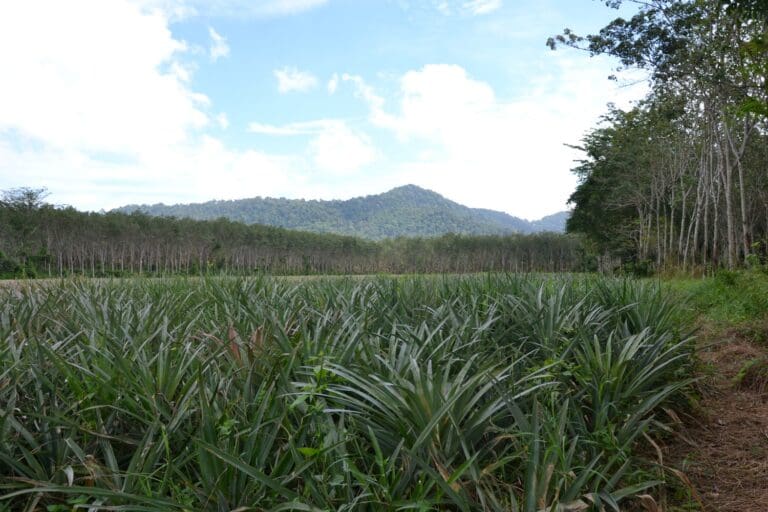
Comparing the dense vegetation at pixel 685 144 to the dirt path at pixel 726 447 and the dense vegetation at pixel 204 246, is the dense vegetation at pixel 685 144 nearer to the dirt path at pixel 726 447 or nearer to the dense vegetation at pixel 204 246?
the dirt path at pixel 726 447

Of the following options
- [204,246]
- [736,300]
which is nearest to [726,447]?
[736,300]

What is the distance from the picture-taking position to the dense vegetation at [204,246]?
134 feet

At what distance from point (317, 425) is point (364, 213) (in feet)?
488

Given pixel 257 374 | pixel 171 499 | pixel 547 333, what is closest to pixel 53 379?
pixel 257 374

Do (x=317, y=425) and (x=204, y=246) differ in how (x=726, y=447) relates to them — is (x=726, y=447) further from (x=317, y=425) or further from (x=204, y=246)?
(x=204, y=246)

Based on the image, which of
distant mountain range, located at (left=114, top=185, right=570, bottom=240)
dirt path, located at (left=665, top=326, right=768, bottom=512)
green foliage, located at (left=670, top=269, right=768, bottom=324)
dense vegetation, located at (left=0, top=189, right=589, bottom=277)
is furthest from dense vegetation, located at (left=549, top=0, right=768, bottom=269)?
distant mountain range, located at (left=114, top=185, right=570, bottom=240)

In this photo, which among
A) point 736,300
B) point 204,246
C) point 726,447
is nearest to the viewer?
point 726,447

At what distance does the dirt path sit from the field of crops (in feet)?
0.70

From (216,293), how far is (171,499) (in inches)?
143

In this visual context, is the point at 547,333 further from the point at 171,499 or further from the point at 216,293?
the point at 216,293

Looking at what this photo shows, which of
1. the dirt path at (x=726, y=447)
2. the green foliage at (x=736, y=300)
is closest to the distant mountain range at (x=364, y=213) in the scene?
the green foliage at (x=736, y=300)

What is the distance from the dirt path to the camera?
98.8 inches

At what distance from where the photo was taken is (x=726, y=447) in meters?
3.07

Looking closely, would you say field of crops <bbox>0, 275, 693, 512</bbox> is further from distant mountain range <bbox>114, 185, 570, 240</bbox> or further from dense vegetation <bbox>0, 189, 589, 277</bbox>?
distant mountain range <bbox>114, 185, 570, 240</bbox>
